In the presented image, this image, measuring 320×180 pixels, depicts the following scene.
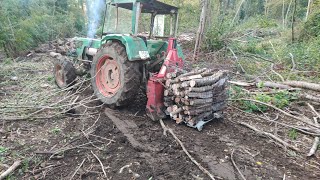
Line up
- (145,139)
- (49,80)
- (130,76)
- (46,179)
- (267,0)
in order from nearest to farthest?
(46,179) < (145,139) < (130,76) < (49,80) < (267,0)

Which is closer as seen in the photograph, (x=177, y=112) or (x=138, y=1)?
(x=177, y=112)

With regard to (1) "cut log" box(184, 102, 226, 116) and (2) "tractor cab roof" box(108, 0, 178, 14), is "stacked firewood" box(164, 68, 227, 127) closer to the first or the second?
(1) "cut log" box(184, 102, 226, 116)

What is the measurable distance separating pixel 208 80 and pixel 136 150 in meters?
1.56

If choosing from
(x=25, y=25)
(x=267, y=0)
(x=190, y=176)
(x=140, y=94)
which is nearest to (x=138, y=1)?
(x=140, y=94)

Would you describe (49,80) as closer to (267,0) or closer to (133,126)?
(133,126)

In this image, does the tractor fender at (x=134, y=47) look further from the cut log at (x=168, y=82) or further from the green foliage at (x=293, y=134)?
the green foliage at (x=293, y=134)

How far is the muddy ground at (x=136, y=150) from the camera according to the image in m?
2.85

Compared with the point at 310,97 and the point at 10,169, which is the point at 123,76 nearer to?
the point at 10,169

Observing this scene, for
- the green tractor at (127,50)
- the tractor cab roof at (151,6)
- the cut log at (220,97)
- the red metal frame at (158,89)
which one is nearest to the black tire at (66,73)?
the green tractor at (127,50)

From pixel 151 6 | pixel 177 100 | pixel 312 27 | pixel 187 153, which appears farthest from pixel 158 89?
pixel 312 27

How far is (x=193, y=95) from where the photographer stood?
3824mm

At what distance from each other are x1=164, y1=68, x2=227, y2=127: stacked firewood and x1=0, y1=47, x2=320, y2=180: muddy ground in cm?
19

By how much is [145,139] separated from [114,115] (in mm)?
1042

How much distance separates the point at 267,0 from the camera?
30922 mm
